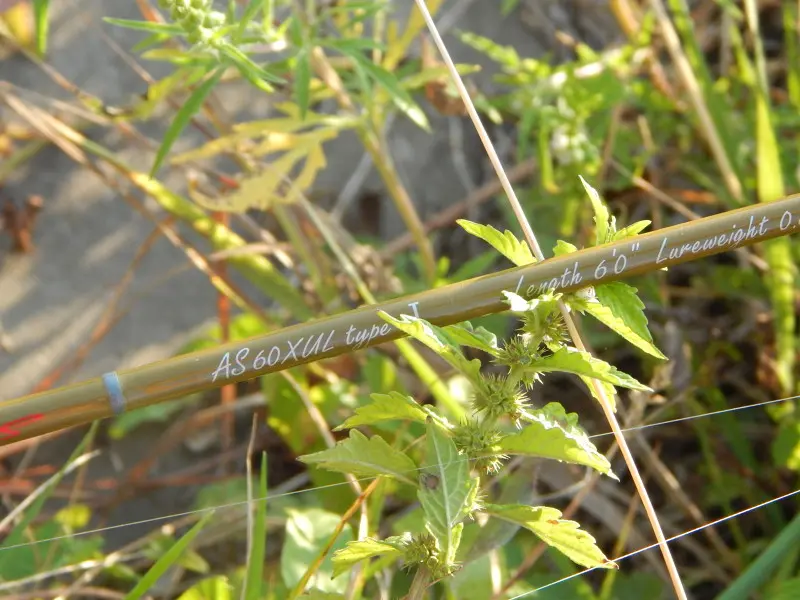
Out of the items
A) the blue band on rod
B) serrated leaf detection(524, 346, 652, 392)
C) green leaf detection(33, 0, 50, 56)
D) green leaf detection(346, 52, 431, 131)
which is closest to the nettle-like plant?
serrated leaf detection(524, 346, 652, 392)

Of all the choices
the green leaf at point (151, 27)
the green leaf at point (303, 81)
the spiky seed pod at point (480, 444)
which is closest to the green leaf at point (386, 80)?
the green leaf at point (303, 81)

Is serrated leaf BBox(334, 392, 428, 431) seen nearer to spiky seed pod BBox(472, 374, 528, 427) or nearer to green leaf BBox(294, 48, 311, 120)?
spiky seed pod BBox(472, 374, 528, 427)

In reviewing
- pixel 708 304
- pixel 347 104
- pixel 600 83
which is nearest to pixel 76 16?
pixel 347 104

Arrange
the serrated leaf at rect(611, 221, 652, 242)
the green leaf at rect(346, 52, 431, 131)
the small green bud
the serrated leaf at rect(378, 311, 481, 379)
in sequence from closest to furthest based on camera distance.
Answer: the serrated leaf at rect(378, 311, 481, 379)
the serrated leaf at rect(611, 221, 652, 242)
the small green bud
the green leaf at rect(346, 52, 431, 131)

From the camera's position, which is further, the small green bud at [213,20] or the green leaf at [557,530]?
the small green bud at [213,20]

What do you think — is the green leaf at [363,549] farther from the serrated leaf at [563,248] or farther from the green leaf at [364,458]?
the serrated leaf at [563,248]

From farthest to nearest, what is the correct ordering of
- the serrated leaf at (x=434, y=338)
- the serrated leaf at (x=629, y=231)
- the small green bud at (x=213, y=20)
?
the small green bud at (x=213, y=20), the serrated leaf at (x=629, y=231), the serrated leaf at (x=434, y=338)
